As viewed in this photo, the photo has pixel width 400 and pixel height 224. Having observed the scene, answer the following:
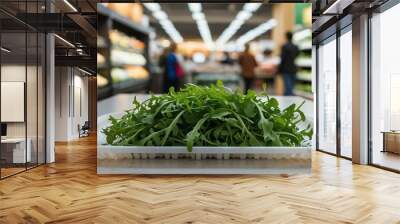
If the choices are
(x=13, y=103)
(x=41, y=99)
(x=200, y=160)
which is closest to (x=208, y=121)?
(x=200, y=160)

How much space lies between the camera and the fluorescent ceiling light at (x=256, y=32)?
0.31 meters

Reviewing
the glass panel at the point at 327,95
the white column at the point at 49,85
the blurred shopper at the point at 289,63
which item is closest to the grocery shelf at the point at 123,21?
→ the blurred shopper at the point at 289,63

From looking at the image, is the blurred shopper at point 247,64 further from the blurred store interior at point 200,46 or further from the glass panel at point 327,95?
the glass panel at point 327,95

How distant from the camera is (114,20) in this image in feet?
0.99

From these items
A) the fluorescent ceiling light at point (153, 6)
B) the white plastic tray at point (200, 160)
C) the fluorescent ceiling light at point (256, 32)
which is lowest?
the white plastic tray at point (200, 160)

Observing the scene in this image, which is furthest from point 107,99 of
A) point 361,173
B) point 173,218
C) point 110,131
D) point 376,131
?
point 376,131

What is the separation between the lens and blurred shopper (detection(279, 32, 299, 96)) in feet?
0.96

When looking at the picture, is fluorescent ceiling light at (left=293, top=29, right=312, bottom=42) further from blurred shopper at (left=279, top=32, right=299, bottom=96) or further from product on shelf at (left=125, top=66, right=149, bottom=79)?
product on shelf at (left=125, top=66, right=149, bottom=79)

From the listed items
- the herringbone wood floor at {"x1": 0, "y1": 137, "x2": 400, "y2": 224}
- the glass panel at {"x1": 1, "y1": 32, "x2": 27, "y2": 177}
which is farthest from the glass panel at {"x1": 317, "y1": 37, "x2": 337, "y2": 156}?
the glass panel at {"x1": 1, "y1": 32, "x2": 27, "y2": 177}

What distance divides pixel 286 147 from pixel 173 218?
6.74 ft

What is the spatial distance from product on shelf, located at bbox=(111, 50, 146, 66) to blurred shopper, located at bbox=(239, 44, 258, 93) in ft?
0.25

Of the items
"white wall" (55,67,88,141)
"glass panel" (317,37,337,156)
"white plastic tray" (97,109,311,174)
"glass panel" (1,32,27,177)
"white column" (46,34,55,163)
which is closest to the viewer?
"white plastic tray" (97,109,311,174)

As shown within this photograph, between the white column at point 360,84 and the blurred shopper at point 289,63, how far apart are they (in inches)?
202

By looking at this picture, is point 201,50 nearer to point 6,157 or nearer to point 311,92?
point 311,92
